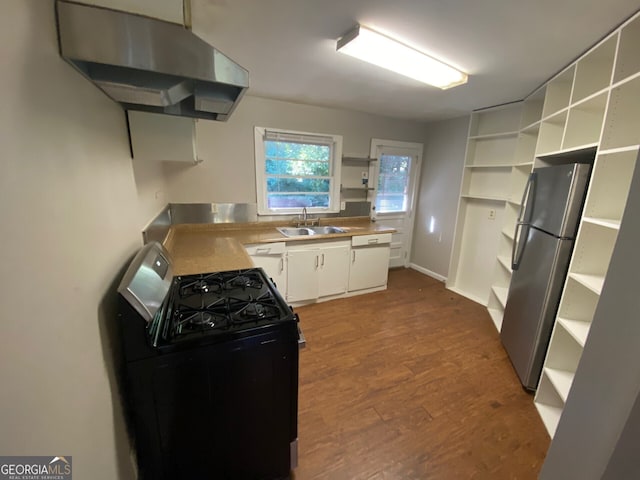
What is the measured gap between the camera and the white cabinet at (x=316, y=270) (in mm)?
2924

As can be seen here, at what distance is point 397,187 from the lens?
414cm

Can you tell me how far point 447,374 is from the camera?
2064 millimetres

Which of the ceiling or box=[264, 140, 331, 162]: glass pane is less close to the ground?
the ceiling

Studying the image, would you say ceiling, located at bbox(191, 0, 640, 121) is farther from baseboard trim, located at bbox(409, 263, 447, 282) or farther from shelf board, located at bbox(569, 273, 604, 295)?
baseboard trim, located at bbox(409, 263, 447, 282)

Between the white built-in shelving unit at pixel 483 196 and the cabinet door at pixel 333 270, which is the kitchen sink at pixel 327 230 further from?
the white built-in shelving unit at pixel 483 196

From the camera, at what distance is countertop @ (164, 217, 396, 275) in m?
1.91

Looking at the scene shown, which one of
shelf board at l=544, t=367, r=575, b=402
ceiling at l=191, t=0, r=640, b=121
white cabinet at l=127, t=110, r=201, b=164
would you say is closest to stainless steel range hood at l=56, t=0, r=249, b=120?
white cabinet at l=127, t=110, r=201, b=164

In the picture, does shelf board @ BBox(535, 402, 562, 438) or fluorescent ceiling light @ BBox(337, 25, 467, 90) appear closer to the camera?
fluorescent ceiling light @ BBox(337, 25, 467, 90)

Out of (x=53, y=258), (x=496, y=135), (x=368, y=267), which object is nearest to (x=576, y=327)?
(x=368, y=267)

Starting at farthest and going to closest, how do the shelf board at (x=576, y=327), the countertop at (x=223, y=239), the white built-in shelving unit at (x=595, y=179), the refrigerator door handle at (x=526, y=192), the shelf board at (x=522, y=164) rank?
the shelf board at (x=522, y=164), the refrigerator door handle at (x=526, y=192), the countertop at (x=223, y=239), the shelf board at (x=576, y=327), the white built-in shelving unit at (x=595, y=179)

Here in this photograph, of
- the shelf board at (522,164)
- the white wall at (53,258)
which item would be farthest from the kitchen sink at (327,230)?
the white wall at (53,258)

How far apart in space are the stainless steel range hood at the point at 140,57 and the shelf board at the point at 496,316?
3.17 metres

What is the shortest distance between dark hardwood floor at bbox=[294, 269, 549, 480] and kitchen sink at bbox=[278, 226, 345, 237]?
0.98 m

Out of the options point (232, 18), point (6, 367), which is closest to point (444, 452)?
point (6, 367)
